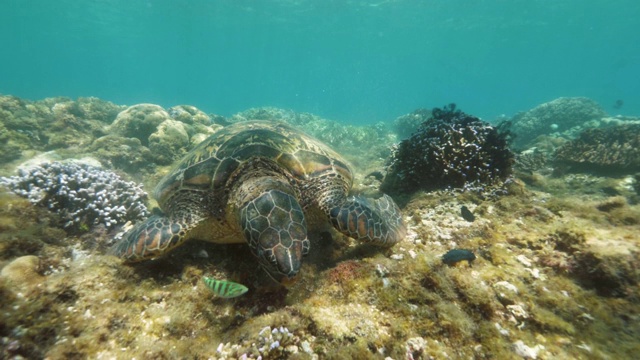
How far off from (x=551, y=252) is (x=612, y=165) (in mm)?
6169

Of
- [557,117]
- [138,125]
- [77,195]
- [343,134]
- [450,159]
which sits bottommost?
[77,195]

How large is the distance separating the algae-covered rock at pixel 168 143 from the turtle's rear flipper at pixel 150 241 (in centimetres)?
641

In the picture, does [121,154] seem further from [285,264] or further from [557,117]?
[557,117]

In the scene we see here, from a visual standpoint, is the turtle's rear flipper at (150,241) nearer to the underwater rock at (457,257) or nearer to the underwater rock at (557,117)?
the underwater rock at (457,257)

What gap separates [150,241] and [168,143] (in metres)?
7.32

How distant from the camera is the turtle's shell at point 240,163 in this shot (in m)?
4.21

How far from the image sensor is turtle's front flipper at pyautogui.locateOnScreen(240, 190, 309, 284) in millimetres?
2809

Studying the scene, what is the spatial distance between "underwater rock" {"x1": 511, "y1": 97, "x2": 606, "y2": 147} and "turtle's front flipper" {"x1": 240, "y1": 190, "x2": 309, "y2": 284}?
67.1 ft

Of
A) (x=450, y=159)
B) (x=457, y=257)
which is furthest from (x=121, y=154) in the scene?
(x=457, y=257)

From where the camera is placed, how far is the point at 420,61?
118 meters

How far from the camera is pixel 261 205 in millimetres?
3258

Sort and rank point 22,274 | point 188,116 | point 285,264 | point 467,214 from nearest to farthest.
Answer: point 22,274 → point 285,264 → point 467,214 → point 188,116

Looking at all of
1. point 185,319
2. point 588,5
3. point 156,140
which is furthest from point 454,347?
point 588,5

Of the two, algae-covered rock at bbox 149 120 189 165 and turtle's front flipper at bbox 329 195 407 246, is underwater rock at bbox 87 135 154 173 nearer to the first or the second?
algae-covered rock at bbox 149 120 189 165
